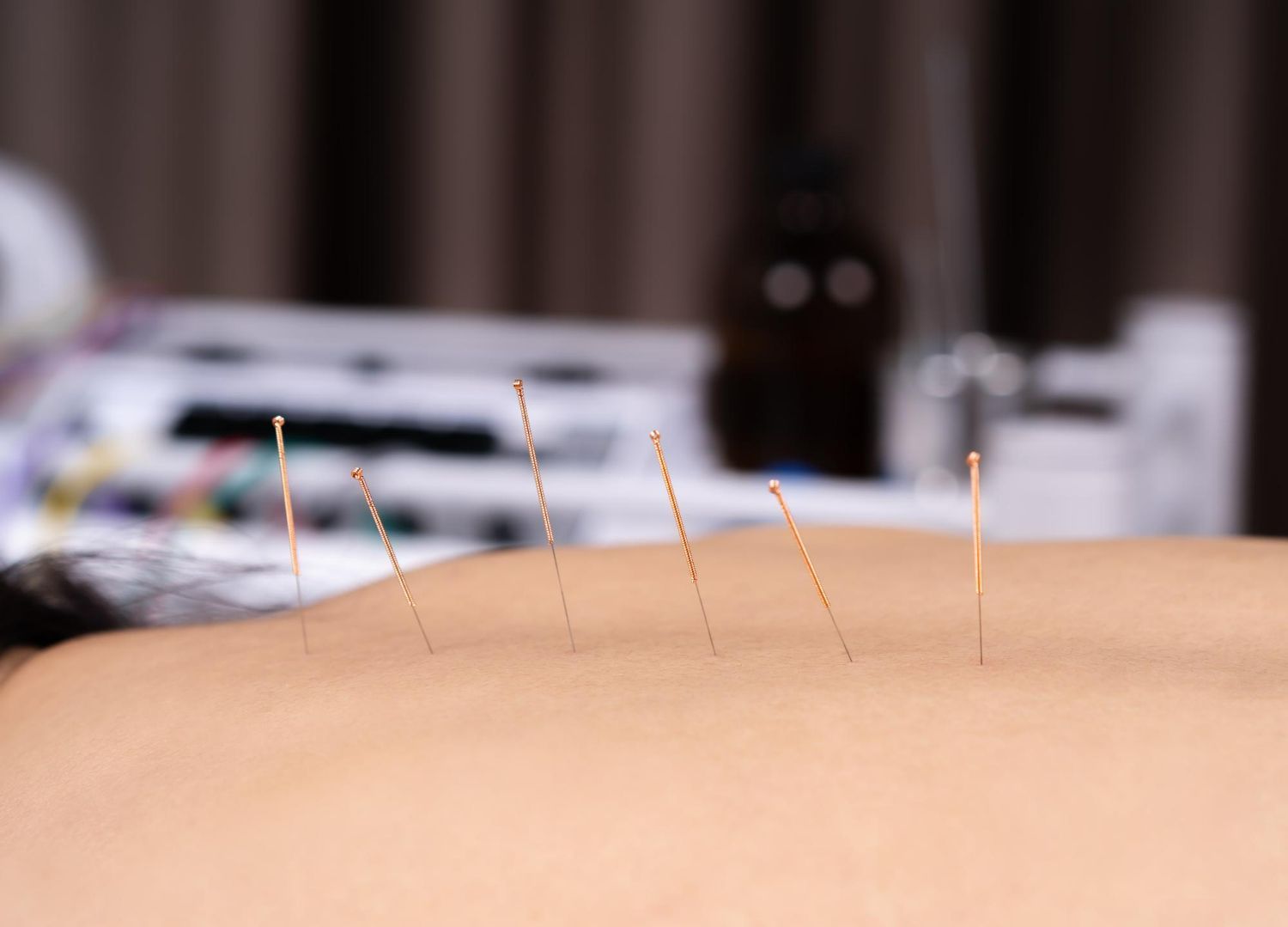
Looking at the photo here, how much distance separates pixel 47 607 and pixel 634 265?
1.54 metres

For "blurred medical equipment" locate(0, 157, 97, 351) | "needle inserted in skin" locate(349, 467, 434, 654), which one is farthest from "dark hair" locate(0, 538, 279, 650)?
"blurred medical equipment" locate(0, 157, 97, 351)

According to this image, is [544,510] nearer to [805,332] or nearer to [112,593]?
[112,593]

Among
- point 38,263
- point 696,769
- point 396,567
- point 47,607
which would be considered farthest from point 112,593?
point 38,263

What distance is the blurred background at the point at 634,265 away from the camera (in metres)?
0.97

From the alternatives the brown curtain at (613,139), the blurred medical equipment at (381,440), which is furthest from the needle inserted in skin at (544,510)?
the brown curtain at (613,139)

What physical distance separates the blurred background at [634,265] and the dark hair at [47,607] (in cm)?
42

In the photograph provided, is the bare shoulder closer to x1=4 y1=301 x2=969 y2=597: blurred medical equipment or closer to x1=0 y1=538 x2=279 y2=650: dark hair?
x1=0 y1=538 x2=279 y2=650: dark hair

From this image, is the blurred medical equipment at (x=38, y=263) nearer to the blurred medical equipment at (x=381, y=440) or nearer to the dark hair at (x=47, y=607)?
the blurred medical equipment at (x=381, y=440)

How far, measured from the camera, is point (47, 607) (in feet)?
1.28

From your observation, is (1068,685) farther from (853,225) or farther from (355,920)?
(853,225)

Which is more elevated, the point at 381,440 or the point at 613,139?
the point at 613,139

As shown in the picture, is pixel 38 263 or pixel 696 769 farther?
pixel 38 263

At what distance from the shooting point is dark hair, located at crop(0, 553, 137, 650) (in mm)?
383

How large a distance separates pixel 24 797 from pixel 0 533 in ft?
2.43
